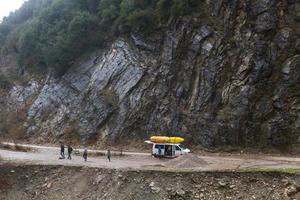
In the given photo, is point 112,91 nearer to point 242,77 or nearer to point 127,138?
point 127,138

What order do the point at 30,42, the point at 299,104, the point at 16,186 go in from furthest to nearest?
the point at 30,42, the point at 299,104, the point at 16,186

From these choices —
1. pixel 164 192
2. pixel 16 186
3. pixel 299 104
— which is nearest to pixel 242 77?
pixel 299 104

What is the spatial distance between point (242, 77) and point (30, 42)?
30.6 meters

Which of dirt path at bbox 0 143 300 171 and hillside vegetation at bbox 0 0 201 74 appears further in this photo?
hillside vegetation at bbox 0 0 201 74

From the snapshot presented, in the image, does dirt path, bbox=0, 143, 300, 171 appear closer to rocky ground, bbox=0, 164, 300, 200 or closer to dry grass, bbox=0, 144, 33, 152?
dry grass, bbox=0, 144, 33, 152

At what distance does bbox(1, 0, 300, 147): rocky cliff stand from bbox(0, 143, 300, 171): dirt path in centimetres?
340

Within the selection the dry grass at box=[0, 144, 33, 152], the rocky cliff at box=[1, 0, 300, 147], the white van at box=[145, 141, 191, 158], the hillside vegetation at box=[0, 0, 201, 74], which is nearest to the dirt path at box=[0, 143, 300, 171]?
the dry grass at box=[0, 144, 33, 152]

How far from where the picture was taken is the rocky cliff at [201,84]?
38219 mm

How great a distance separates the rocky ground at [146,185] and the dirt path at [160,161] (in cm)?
140

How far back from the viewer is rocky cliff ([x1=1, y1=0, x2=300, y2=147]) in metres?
38.2

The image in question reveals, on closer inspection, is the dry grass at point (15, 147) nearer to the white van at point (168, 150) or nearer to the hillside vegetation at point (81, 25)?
the hillside vegetation at point (81, 25)

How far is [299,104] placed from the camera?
37125 millimetres

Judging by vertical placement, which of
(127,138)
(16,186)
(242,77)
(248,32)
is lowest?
(16,186)

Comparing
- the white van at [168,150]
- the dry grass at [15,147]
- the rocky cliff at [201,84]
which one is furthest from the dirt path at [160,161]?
the rocky cliff at [201,84]
